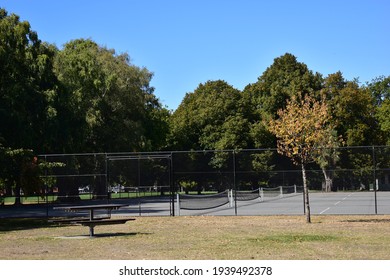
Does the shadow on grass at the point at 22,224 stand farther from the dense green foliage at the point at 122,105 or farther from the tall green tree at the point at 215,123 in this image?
the tall green tree at the point at 215,123

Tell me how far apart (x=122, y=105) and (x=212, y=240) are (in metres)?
36.8

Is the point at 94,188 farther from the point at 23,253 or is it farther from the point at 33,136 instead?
the point at 23,253

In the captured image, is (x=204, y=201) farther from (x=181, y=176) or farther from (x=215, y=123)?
(x=215, y=123)

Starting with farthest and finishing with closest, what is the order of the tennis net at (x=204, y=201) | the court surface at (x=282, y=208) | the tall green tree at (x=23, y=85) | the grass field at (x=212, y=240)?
the tennis net at (x=204, y=201) < the tall green tree at (x=23, y=85) < the court surface at (x=282, y=208) < the grass field at (x=212, y=240)

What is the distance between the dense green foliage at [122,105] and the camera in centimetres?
3106

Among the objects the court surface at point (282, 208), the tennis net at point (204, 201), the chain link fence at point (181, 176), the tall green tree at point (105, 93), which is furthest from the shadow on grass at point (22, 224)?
the tall green tree at point (105, 93)

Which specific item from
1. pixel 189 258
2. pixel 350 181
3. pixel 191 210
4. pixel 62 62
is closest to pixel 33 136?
pixel 191 210

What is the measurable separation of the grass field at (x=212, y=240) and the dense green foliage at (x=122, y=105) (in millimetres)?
6035

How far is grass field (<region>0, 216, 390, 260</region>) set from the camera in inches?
512

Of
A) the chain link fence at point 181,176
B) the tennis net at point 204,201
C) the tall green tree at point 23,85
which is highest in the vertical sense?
the tall green tree at point 23,85

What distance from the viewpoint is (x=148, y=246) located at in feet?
48.8

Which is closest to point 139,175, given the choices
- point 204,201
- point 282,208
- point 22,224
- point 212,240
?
point 22,224

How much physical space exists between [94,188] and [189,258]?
2283 centimetres

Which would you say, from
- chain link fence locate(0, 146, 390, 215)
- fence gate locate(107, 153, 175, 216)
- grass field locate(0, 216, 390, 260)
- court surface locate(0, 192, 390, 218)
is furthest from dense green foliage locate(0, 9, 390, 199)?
grass field locate(0, 216, 390, 260)
